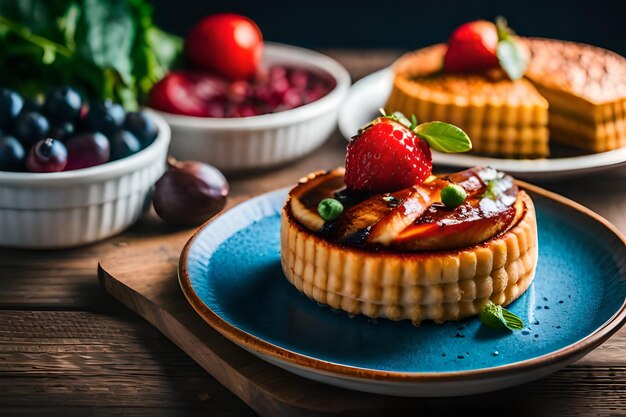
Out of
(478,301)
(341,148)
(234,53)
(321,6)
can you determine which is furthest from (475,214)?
(321,6)

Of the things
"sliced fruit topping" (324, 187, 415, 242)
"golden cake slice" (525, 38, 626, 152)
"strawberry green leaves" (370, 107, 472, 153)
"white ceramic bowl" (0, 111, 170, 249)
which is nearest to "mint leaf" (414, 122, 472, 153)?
"strawberry green leaves" (370, 107, 472, 153)

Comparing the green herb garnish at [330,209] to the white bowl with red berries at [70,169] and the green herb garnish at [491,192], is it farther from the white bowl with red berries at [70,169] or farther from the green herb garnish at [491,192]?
the white bowl with red berries at [70,169]

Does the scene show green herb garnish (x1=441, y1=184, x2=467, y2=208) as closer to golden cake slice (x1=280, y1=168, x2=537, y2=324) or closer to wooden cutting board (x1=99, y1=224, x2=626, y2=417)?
golden cake slice (x1=280, y1=168, x2=537, y2=324)

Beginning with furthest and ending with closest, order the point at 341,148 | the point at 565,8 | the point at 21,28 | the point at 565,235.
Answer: the point at 565,8
the point at 341,148
the point at 21,28
the point at 565,235

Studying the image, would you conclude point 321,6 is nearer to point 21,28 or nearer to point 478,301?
point 21,28

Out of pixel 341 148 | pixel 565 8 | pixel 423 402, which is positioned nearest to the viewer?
pixel 423 402

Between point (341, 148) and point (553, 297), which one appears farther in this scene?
point (341, 148)

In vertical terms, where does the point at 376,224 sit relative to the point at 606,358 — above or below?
above
